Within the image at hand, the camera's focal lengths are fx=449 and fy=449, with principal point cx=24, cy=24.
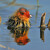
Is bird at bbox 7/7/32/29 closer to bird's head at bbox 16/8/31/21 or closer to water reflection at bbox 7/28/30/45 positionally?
bird's head at bbox 16/8/31/21

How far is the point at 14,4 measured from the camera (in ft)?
55.8

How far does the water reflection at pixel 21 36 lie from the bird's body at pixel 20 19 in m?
0.21

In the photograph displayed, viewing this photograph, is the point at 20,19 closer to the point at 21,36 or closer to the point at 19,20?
the point at 19,20

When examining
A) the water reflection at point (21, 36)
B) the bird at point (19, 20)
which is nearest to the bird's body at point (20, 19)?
the bird at point (19, 20)

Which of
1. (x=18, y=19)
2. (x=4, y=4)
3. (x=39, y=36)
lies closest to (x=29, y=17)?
(x=18, y=19)

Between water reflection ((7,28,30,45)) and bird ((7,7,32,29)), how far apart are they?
194 millimetres

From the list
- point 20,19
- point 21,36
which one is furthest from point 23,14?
point 21,36

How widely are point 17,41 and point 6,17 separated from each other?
2660 millimetres

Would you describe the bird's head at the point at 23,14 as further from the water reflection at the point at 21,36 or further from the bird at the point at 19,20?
the water reflection at the point at 21,36

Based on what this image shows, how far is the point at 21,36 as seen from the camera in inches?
531

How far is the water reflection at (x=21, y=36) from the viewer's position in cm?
1285

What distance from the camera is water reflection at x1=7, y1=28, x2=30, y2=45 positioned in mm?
12848

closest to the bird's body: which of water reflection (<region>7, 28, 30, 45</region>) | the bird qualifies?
the bird

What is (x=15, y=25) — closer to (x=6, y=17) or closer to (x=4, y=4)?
(x=6, y=17)
